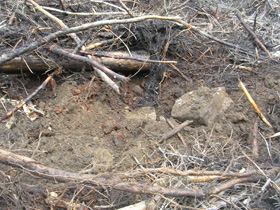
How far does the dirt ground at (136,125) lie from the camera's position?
88.1 inches

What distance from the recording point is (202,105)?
2.75 metres

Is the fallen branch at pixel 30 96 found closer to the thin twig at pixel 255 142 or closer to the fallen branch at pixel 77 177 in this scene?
the fallen branch at pixel 77 177

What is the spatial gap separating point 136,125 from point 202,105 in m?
0.79

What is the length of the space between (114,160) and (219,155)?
3.41ft

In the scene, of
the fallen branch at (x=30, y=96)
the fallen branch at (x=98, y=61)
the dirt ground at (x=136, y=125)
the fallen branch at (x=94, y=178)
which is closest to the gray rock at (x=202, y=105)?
the dirt ground at (x=136, y=125)

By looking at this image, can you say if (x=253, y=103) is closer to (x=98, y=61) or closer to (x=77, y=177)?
(x=98, y=61)

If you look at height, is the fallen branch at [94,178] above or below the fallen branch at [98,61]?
below

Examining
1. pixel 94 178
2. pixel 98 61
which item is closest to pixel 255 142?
pixel 94 178

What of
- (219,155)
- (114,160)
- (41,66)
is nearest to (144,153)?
(114,160)

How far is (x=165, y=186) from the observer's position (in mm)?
2023

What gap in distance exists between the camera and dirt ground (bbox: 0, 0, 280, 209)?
224 cm

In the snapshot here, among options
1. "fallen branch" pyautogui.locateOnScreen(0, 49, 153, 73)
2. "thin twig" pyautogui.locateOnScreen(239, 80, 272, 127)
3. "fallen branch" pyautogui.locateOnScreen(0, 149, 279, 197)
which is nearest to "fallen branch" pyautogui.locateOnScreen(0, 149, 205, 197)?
"fallen branch" pyautogui.locateOnScreen(0, 149, 279, 197)

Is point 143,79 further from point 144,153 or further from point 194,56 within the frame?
point 144,153

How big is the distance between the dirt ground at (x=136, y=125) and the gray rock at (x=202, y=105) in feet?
0.24
